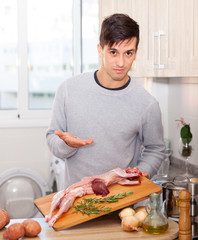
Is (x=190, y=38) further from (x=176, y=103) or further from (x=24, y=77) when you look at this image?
(x=24, y=77)

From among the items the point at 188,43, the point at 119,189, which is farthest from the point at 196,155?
the point at 119,189

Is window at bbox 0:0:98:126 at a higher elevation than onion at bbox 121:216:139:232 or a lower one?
Answer: higher

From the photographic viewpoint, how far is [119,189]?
1.45m

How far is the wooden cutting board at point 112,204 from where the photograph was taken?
51.3 inches

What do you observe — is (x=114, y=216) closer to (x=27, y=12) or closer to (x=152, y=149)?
(x=152, y=149)

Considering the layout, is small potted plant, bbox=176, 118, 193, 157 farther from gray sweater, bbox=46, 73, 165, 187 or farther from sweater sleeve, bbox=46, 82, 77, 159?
sweater sleeve, bbox=46, 82, 77, 159

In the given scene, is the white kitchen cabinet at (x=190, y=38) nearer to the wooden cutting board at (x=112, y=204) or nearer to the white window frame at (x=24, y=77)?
the wooden cutting board at (x=112, y=204)

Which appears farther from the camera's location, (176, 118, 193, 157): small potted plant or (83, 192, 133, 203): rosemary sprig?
(176, 118, 193, 157): small potted plant

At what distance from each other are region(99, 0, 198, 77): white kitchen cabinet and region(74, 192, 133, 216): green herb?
24.4 inches

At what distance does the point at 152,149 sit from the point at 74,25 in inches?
90.3

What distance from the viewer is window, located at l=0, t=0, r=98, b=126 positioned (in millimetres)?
3680

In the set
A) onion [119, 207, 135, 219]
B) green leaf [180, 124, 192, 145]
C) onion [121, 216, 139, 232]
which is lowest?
onion [121, 216, 139, 232]

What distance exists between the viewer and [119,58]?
156 cm

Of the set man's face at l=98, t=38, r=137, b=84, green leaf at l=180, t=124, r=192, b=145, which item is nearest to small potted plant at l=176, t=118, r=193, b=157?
green leaf at l=180, t=124, r=192, b=145
